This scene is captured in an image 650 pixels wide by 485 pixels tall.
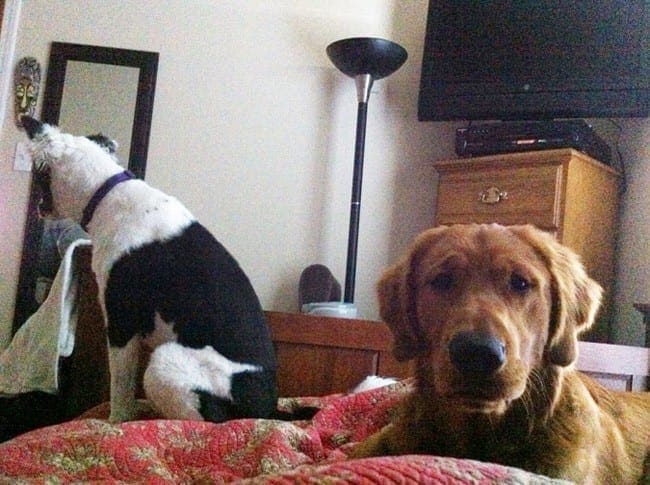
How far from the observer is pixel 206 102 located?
3152 mm

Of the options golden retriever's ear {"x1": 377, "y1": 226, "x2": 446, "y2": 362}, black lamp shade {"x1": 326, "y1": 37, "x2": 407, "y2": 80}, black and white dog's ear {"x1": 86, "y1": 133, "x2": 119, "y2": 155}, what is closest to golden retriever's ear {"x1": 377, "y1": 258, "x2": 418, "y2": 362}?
golden retriever's ear {"x1": 377, "y1": 226, "x2": 446, "y2": 362}

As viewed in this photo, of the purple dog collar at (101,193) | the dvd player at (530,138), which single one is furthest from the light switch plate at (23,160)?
the dvd player at (530,138)

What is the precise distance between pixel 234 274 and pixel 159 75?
1.51 meters

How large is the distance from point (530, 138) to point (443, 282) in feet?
5.05

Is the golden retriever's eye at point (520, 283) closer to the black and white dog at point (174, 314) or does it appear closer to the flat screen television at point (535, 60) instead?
the black and white dog at point (174, 314)

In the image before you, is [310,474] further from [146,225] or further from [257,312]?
[146,225]

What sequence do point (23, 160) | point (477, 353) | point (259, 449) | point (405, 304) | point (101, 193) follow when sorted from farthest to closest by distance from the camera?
point (23, 160), point (101, 193), point (259, 449), point (405, 304), point (477, 353)

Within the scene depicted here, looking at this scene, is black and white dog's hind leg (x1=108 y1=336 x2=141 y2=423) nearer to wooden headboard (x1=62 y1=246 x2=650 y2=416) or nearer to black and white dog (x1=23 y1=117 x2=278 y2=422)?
black and white dog (x1=23 y1=117 x2=278 y2=422)

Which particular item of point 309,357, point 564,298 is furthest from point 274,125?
point 564,298

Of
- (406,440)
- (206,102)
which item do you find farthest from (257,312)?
(206,102)

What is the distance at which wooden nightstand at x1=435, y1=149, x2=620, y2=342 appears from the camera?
244 cm

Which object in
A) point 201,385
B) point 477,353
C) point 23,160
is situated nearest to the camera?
point 477,353

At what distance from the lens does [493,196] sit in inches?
102

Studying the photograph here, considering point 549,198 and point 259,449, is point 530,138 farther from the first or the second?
point 259,449
